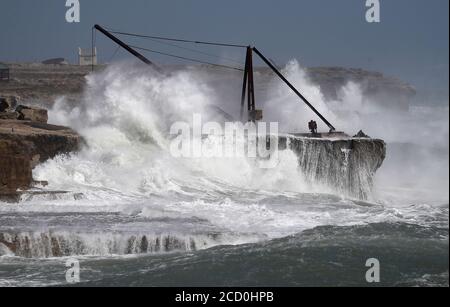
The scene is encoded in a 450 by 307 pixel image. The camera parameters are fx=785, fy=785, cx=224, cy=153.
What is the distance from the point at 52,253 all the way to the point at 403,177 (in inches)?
719

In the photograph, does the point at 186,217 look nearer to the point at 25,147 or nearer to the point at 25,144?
the point at 25,147

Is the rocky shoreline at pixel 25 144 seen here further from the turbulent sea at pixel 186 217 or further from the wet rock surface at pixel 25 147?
the turbulent sea at pixel 186 217

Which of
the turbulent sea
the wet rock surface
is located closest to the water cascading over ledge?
the turbulent sea

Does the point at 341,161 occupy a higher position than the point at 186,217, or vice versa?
the point at 341,161

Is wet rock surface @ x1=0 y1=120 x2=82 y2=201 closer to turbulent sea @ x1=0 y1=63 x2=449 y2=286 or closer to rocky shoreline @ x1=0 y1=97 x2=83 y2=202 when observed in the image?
rocky shoreline @ x1=0 y1=97 x2=83 y2=202

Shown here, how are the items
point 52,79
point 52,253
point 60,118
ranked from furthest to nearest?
point 52,79
point 60,118
point 52,253

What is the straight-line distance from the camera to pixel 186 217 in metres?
16.2

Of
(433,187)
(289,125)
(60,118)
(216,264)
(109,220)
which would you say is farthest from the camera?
(289,125)

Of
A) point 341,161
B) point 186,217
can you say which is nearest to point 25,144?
point 186,217

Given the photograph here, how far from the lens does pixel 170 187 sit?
846 inches

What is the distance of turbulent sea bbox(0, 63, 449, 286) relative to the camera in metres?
12.1

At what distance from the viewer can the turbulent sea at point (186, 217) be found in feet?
39.8

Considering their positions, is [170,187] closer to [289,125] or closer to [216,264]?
[216,264]
